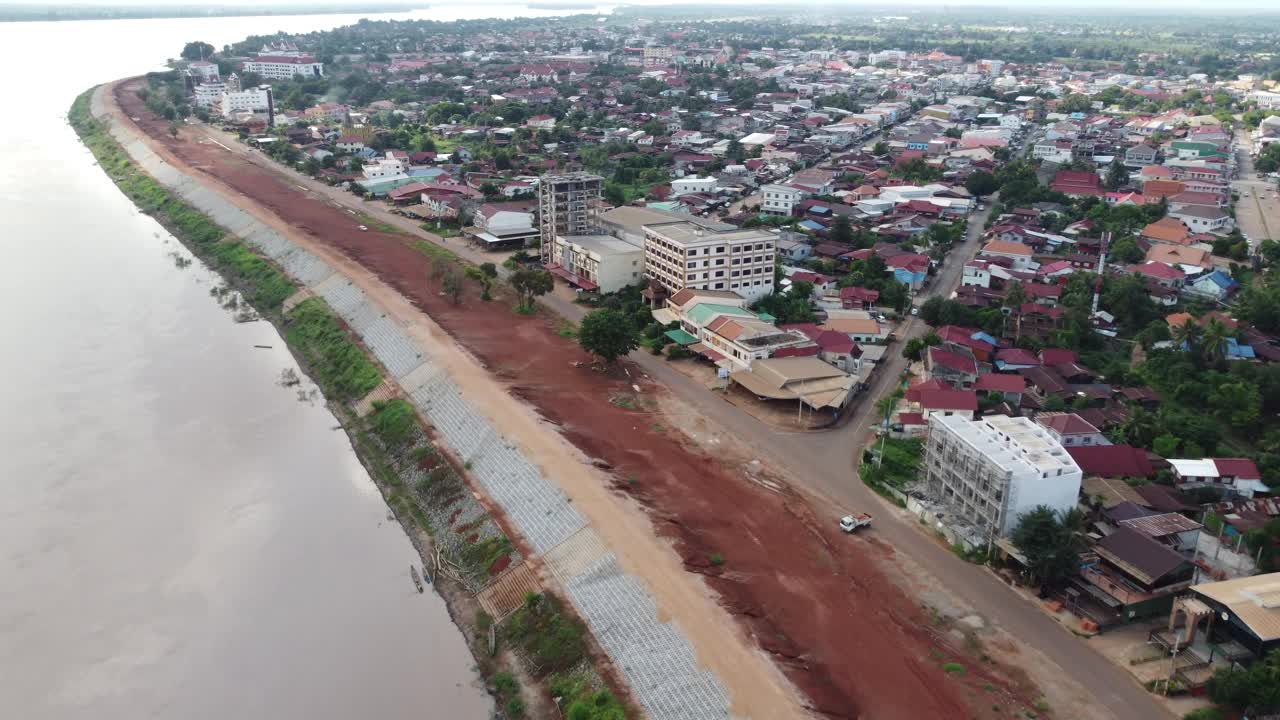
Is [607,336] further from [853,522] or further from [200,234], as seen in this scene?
[200,234]

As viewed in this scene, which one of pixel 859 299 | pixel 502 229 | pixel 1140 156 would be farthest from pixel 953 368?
pixel 1140 156

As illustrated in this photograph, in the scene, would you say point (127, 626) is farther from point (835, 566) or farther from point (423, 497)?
point (835, 566)

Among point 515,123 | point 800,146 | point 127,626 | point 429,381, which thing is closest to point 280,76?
point 515,123

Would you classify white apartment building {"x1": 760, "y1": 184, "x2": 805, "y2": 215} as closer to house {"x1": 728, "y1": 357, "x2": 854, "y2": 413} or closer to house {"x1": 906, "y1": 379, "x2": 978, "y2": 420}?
house {"x1": 728, "y1": 357, "x2": 854, "y2": 413}

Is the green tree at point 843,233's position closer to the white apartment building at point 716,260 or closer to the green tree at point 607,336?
the white apartment building at point 716,260

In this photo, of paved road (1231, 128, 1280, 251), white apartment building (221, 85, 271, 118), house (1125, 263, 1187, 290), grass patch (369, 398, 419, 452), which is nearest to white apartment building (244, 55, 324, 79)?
white apartment building (221, 85, 271, 118)
